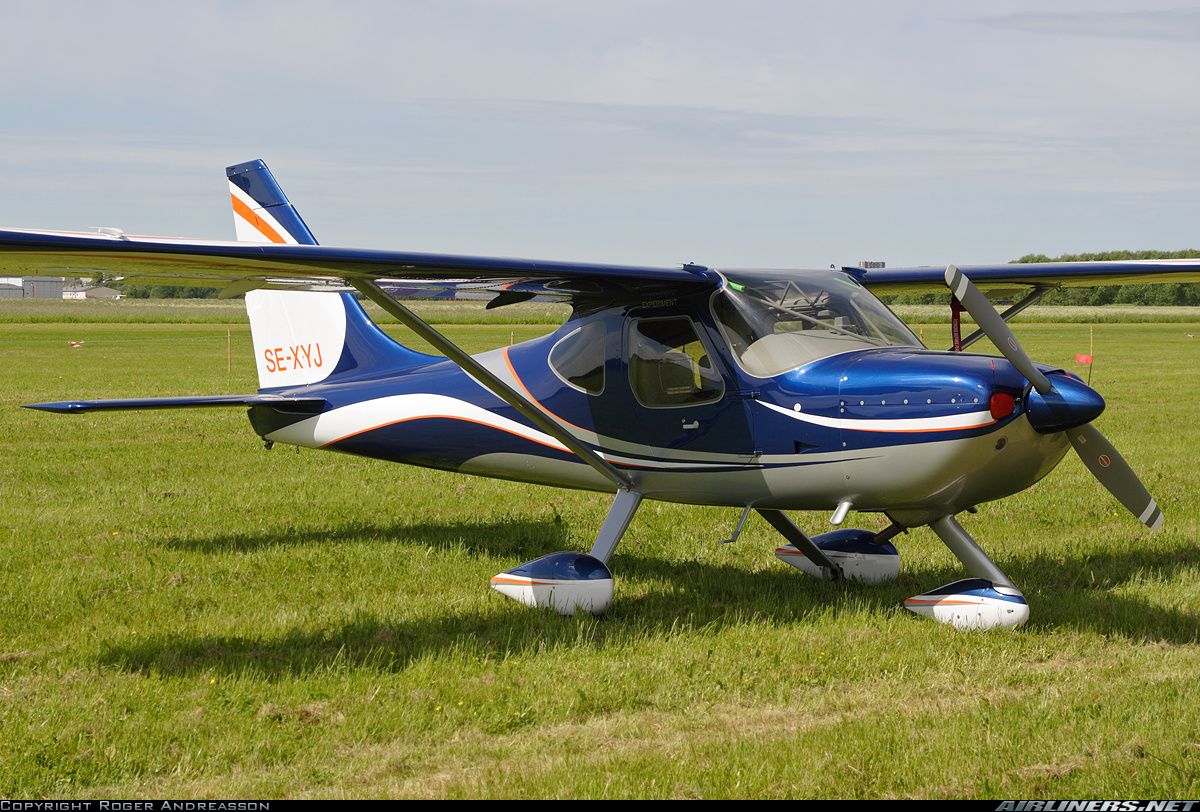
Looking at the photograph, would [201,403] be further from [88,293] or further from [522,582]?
[88,293]

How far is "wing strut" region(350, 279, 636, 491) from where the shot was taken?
7744 mm

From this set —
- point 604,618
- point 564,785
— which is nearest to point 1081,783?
point 564,785

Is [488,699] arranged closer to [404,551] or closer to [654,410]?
[654,410]

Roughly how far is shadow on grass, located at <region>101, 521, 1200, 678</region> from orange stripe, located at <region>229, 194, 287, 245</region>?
2.63 m

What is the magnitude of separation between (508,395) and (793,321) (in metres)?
1.99

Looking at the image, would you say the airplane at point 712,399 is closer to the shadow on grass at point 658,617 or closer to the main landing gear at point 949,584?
the main landing gear at point 949,584

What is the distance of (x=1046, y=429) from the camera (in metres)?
6.93

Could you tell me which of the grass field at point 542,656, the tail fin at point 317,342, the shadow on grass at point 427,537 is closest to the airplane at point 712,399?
the tail fin at point 317,342

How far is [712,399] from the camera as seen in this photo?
8062 millimetres

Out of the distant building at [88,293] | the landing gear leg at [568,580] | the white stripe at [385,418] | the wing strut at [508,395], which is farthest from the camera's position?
the distant building at [88,293]

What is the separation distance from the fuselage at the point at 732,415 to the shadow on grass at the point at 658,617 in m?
0.77

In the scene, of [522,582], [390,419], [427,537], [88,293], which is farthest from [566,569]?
[88,293]

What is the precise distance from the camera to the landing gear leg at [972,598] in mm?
7504

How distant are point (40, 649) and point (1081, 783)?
5.61 m
